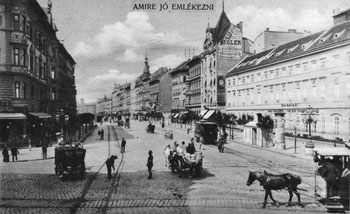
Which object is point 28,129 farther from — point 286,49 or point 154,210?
point 286,49

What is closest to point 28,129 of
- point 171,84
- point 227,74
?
point 227,74

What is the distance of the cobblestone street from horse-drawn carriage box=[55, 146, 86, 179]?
48 centimetres

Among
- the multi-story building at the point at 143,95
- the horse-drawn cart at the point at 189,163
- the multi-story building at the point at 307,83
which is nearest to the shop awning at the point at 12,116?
the horse-drawn cart at the point at 189,163

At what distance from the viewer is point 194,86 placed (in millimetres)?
85688

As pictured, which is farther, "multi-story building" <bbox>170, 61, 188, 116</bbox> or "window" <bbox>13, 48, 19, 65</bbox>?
"multi-story building" <bbox>170, 61, 188, 116</bbox>

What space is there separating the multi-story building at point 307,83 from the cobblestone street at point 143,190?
1582 cm

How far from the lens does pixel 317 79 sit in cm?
3788

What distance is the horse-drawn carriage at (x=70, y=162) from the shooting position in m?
16.3

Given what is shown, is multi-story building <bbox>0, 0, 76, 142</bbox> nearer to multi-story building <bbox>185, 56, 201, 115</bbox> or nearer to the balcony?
the balcony

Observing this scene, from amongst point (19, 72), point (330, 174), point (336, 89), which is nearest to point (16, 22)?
point (19, 72)

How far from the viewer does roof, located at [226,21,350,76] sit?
3591 cm

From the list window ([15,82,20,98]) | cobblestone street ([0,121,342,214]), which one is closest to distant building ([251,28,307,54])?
window ([15,82,20,98])

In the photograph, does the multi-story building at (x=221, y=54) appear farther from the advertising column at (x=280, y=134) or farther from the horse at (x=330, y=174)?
the horse at (x=330, y=174)

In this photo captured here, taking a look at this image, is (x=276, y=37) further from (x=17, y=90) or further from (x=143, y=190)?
(x=143, y=190)
